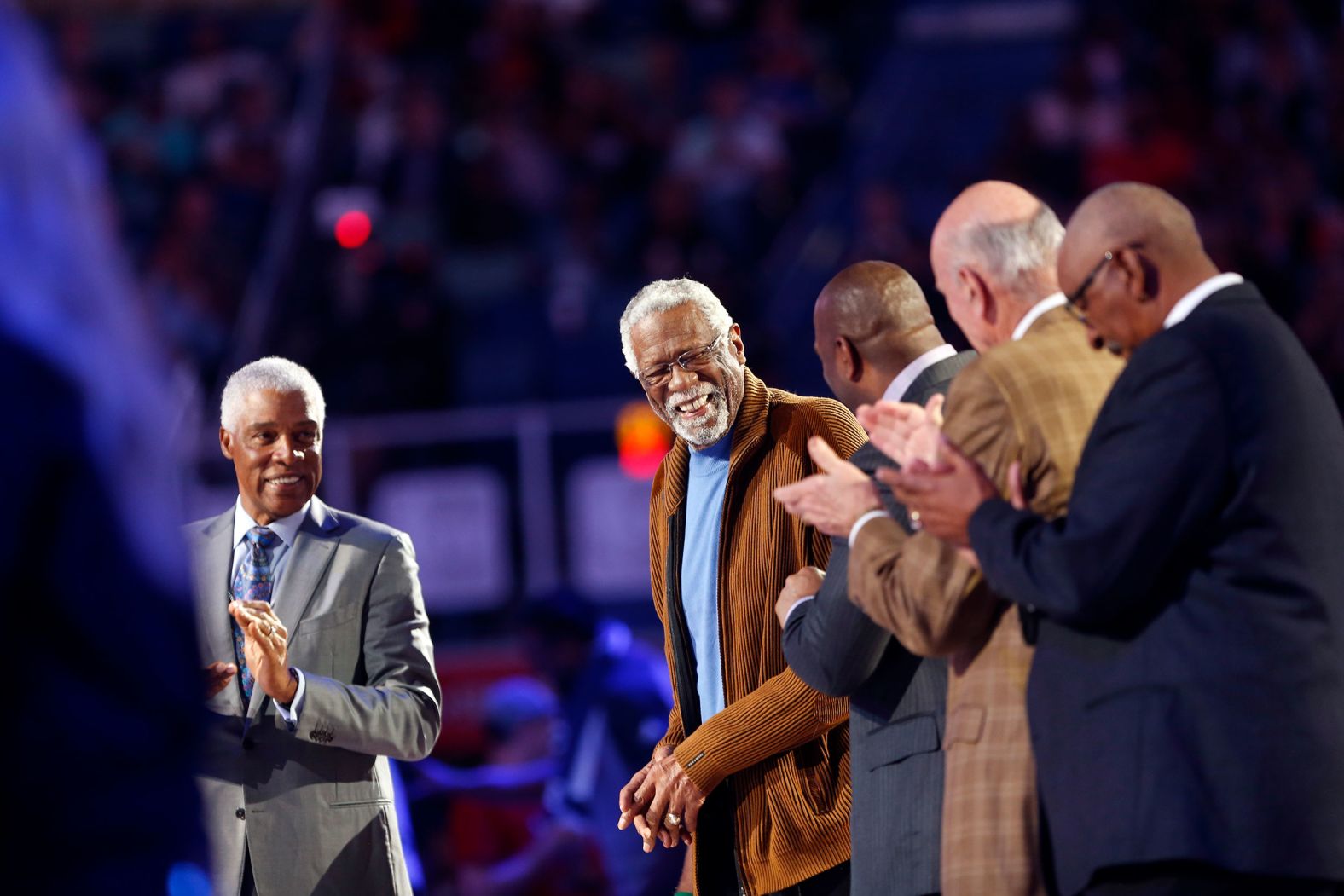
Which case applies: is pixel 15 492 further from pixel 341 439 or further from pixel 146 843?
pixel 341 439

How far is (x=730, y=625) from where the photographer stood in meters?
3.61

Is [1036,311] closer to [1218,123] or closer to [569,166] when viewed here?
[1218,123]

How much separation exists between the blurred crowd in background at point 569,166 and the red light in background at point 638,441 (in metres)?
0.99

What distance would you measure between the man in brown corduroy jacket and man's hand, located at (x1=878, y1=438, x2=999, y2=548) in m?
0.91

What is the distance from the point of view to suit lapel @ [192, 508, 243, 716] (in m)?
3.71

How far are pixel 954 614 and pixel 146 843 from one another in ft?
4.73

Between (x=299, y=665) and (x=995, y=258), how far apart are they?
180 cm

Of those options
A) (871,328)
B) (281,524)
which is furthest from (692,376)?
(281,524)

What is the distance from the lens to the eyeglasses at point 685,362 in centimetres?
373

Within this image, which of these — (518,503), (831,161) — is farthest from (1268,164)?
(518,503)

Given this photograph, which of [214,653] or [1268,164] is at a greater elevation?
[1268,164]

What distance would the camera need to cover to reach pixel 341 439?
7992mm

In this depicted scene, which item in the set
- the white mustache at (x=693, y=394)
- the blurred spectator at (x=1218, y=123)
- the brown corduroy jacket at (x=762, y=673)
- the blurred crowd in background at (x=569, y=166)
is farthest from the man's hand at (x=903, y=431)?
the blurred spectator at (x=1218, y=123)

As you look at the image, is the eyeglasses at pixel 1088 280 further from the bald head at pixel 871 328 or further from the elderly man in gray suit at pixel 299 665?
the elderly man in gray suit at pixel 299 665
